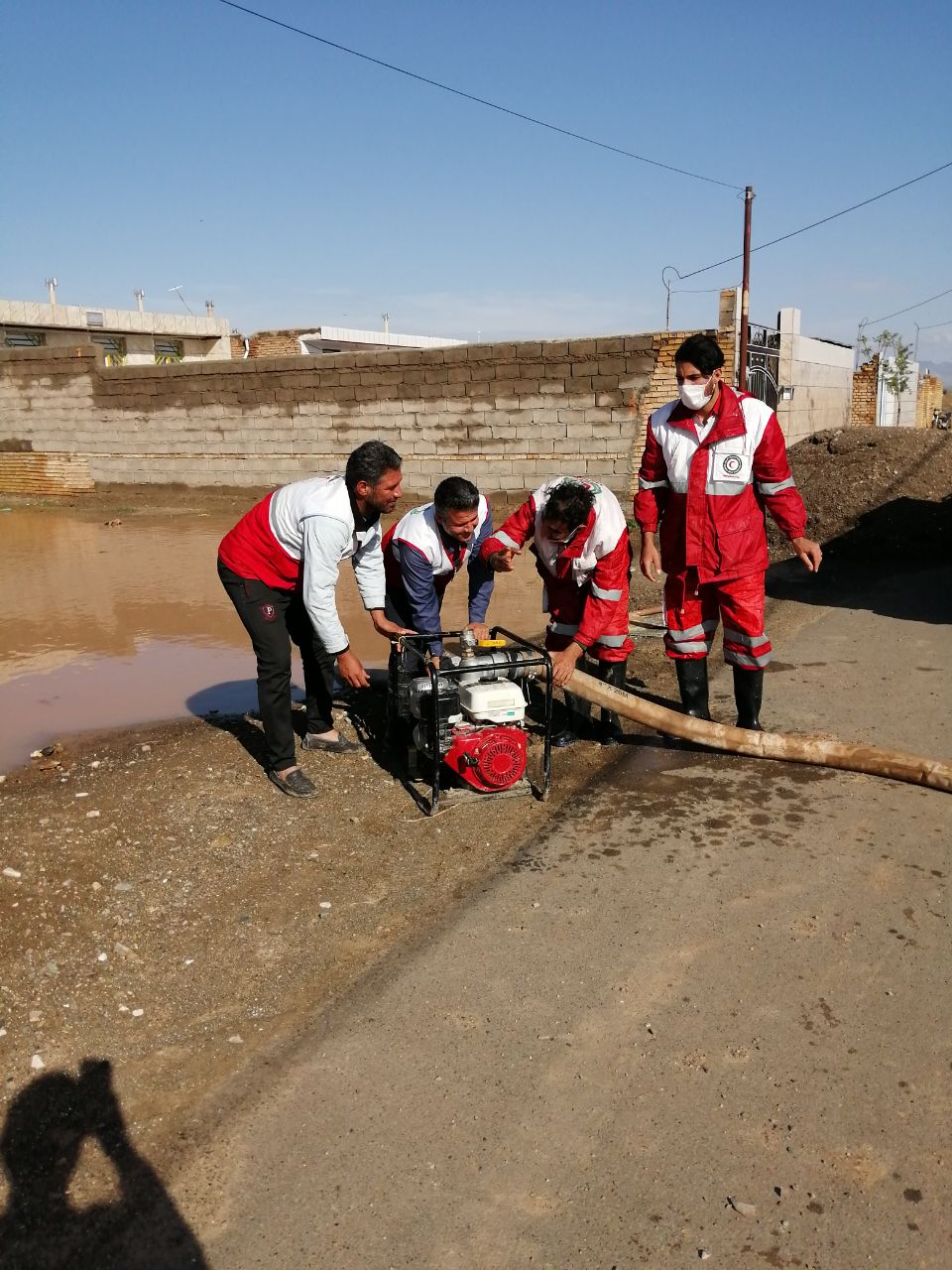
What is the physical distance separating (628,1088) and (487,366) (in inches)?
489

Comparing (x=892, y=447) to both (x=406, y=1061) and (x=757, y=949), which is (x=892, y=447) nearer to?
(x=757, y=949)

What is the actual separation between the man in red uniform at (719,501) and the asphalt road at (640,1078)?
47.7 inches

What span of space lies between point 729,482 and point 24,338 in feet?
133

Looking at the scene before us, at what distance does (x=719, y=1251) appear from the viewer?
2125 mm

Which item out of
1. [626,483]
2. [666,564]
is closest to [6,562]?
[626,483]

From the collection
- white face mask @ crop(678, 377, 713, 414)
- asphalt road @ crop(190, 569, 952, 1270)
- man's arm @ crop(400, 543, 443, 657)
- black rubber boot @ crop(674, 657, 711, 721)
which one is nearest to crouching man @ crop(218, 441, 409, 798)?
man's arm @ crop(400, 543, 443, 657)

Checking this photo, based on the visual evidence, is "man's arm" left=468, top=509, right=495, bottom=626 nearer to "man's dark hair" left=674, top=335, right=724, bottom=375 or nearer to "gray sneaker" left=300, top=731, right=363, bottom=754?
"gray sneaker" left=300, top=731, right=363, bottom=754

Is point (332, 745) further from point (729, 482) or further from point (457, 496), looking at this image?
point (729, 482)

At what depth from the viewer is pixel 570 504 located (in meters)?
4.47

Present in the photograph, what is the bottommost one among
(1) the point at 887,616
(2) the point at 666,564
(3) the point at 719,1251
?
(3) the point at 719,1251

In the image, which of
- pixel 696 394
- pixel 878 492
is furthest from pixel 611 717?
pixel 878 492

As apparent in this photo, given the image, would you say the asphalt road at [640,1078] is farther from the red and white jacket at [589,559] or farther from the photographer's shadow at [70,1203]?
the red and white jacket at [589,559]

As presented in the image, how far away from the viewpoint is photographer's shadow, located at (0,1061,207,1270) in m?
2.15

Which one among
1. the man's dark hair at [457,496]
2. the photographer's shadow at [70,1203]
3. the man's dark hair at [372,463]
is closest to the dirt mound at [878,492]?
the man's dark hair at [457,496]
